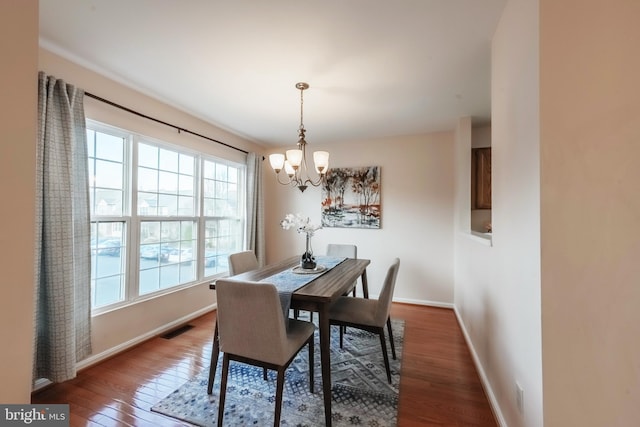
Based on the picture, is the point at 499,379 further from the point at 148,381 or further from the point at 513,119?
the point at 148,381

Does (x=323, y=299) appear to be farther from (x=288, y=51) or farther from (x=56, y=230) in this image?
(x=56, y=230)

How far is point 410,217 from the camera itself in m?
3.82

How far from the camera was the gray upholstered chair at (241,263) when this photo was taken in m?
2.46

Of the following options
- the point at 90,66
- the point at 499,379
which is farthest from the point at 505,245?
the point at 90,66

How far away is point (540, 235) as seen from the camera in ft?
3.55

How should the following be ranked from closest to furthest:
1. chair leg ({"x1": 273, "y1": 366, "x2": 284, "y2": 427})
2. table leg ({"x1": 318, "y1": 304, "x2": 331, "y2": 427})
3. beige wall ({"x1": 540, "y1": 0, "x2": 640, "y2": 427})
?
beige wall ({"x1": 540, "y1": 0, "x2": 640, "y2": 427}), chair leg ({"x1": 273, "y1": 366, "x2": 284, "y2": 427}), table leg ({"x1": 318, "y1": 304, "x2": 331, "y2": 427})

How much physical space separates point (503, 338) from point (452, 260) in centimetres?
221

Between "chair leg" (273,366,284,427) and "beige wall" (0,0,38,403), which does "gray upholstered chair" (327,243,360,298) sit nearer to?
"chair leg" (273,366,284,427)

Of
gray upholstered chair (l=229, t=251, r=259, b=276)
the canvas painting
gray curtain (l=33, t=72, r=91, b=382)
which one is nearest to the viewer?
gray curtain (l=33, t=72, r=91, b=382)

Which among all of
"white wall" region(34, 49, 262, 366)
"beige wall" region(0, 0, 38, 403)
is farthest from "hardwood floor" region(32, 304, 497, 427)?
"beige wall" region(0, 0, 38, 403)

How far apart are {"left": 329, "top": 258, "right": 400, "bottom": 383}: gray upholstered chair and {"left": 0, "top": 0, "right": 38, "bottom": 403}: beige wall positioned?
1691mm

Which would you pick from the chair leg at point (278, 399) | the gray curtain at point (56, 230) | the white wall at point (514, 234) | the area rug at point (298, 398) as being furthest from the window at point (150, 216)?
the white wall at point (514, 234)

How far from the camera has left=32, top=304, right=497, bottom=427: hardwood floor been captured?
65.5 inches

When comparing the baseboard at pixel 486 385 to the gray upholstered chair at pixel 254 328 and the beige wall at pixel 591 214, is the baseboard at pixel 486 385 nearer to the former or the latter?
the beige wall at pixel 591 214
